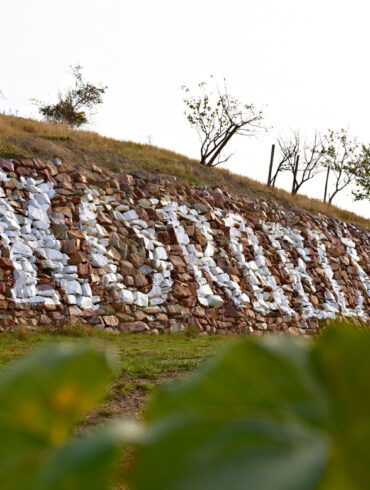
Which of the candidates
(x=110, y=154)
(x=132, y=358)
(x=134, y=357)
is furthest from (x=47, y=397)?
(x=110, y=154)

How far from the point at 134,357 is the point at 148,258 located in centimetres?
464

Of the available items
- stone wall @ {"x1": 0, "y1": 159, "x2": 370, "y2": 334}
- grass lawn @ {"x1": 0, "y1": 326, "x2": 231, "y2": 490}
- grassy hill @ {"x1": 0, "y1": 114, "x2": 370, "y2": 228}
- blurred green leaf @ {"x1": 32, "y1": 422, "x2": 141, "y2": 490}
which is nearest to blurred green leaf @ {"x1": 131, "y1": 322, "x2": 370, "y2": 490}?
blurred green leaf @ {"x1": 32, "y1": 422, "x2": 141, "y2": 490}

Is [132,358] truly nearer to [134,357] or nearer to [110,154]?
[134,357]

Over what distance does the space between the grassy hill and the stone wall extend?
671 millimetres

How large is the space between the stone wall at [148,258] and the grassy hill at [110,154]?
671 mm

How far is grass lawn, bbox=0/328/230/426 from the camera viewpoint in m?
4.35

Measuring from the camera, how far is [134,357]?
22.0 feet

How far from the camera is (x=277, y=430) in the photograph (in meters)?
0.24

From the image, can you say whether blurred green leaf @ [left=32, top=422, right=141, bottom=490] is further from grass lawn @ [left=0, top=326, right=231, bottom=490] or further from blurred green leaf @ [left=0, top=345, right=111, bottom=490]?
grass lawn @ [left=0, top=326, right=231, bottom=490]

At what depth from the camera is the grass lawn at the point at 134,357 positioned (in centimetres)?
435

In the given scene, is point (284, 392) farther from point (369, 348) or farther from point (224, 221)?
point (224, 221)

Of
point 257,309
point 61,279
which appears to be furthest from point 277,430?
point 257,309

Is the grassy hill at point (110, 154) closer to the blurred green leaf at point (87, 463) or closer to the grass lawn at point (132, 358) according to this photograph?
the grass lawn at point (132, 358)

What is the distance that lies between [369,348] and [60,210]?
10610mm
